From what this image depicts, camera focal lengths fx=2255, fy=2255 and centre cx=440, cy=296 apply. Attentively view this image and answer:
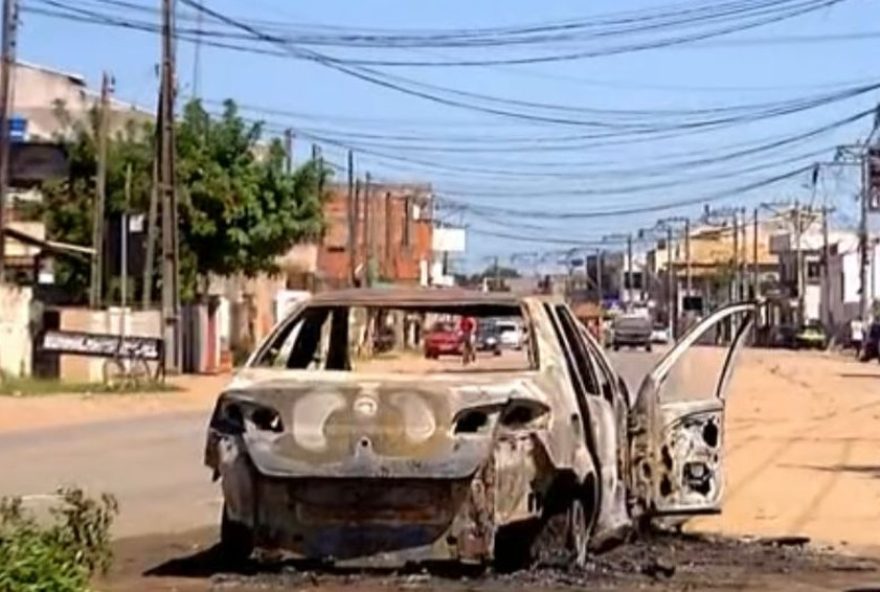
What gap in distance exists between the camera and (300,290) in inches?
3585

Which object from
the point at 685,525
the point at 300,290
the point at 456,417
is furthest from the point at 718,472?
the point at 300,290

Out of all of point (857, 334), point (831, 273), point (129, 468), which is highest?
point (831, 273)

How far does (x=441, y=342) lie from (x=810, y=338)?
49.8 meters

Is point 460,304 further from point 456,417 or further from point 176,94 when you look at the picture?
point 176,94

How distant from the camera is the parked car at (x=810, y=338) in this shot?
389 ft

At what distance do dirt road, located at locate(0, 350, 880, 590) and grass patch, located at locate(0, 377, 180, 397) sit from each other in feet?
3.02

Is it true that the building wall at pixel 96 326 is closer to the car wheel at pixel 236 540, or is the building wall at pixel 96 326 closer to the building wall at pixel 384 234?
the car wheel at pixel 236 540

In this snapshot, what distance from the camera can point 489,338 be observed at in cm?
5347

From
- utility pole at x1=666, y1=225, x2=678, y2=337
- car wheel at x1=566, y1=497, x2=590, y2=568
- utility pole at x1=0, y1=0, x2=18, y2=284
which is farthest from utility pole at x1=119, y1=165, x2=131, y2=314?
utility pole at x1=666, y1=225, x2=678, y2=337

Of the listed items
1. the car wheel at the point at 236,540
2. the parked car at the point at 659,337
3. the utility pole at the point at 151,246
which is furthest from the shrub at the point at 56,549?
the parked car at the point at 659,337

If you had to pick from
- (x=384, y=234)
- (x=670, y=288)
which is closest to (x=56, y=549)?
(x=384, y=234)

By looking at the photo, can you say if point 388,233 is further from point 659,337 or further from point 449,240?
point 449,240

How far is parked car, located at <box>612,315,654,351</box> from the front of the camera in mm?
97562

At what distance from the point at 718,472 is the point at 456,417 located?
10.8 feet
